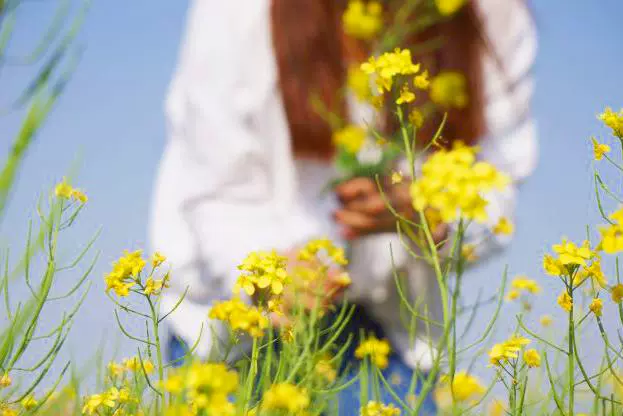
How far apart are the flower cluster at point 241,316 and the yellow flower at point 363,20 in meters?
0.88

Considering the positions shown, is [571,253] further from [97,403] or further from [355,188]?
[355,188]

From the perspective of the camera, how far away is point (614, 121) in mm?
502

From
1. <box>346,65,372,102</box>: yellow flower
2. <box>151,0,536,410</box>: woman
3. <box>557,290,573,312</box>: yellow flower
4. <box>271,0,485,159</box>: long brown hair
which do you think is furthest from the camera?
<box>271,0,485,159</box>: long brown hair

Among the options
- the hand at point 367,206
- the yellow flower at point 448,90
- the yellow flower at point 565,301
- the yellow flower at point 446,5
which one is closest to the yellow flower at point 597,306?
the yellow flower at point 565,301

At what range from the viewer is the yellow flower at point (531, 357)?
623mm

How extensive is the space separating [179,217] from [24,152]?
92 cm

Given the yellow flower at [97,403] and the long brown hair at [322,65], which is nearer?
the yellow flower at [97,403]

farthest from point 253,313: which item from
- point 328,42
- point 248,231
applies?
point 328,42

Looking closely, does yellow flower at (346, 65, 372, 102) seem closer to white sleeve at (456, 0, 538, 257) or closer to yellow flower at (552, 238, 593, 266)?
white sleeve at (456, 0, 538, 257)

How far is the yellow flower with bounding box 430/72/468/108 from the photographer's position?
1.28m

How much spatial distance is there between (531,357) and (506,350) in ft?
0.27

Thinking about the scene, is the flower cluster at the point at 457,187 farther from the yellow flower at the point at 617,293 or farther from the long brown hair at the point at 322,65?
the long brown hair at the point at 322,65

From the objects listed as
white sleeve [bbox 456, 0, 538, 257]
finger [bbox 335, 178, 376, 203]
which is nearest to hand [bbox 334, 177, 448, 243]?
finger [bbox 335, 178, 376, 203]

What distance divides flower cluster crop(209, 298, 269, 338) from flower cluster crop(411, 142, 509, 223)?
0.13m
